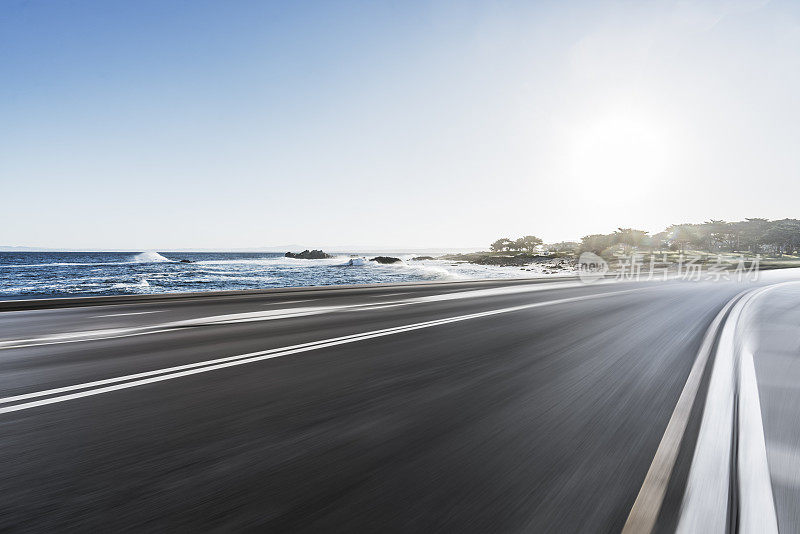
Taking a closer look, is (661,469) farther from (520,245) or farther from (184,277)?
(520,245)

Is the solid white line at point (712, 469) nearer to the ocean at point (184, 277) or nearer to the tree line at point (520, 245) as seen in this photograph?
the ocean at point (184, 277)

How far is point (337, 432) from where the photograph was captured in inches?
94.7

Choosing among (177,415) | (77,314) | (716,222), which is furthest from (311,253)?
(716,222)

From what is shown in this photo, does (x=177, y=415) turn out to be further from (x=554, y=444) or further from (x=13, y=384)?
(x=554, y=444)

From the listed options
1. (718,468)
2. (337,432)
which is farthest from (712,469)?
(337,432)

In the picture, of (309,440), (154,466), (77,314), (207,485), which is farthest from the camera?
(77,314)

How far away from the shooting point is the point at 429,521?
155 centimetres

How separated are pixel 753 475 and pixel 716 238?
136565 millimetres

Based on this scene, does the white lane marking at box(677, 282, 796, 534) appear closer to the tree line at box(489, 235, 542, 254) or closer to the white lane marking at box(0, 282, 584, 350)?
the white lane marking at box(0, 282, 584, 350)

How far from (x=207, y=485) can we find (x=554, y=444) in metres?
1.99

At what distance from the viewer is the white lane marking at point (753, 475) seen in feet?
5.24

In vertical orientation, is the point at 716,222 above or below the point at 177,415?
above

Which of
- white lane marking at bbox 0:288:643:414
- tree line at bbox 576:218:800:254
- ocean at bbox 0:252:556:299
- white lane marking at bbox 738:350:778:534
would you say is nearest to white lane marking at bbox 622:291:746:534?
white lane marking at bbox 738:350:778:534

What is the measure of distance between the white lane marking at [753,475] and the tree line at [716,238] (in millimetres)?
95176
